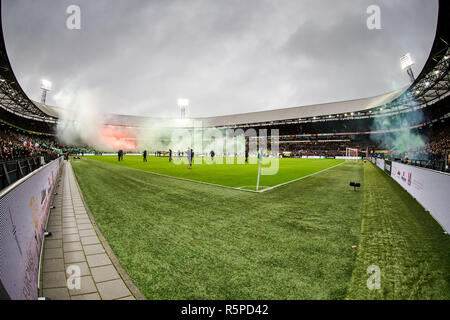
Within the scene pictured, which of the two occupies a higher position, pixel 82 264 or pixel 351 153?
pixel 351 153

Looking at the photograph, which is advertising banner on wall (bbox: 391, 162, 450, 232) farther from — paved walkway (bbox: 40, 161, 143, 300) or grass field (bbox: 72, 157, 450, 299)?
paved walkway (bbox: 40, 161, 143, 300)

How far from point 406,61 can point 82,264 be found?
53.3m

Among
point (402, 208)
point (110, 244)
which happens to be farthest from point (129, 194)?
point (402, 208)

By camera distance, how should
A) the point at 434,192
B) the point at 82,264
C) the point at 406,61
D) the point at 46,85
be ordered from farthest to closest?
the point at 46,85 → the point at 406,61 → the point at 434,192 → the point at 82,264

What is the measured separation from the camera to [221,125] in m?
89.1

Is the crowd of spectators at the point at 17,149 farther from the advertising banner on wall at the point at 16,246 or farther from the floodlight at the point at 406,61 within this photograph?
the floodlight at the point at 406,61

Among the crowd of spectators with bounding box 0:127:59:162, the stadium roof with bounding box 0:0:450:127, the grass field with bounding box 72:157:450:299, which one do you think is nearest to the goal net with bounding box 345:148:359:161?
the stadium roof with bounding box 0:0:450:127

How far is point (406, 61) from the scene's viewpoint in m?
38.3

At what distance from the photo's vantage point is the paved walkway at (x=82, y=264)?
104 inches

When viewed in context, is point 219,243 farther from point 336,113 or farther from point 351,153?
point 336,113

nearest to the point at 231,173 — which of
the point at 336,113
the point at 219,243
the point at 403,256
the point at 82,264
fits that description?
the point at 219,243

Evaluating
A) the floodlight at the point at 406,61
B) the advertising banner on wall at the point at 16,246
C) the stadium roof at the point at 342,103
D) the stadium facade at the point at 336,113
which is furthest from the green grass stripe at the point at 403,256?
the floodlight at the point at 406,61
